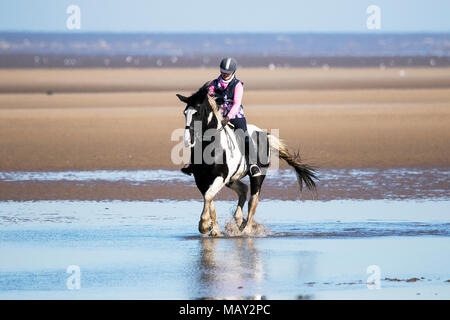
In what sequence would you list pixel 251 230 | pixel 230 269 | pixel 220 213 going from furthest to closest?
pixel 220 213 < pixel 251 230 < pixel 230 269

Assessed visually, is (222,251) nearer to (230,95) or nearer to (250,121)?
(230,95)

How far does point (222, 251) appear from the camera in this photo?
35.6 ft

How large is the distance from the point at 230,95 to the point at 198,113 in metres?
0.92

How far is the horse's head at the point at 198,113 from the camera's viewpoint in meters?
11.1

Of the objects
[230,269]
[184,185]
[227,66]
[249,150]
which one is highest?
[227,66]

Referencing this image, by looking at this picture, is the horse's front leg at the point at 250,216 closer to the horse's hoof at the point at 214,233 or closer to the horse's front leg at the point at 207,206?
the horse's hoof at the point at 214,233

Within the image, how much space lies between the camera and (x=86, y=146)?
22125 millimetres

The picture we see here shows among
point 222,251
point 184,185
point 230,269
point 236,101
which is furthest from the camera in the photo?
point 184,185

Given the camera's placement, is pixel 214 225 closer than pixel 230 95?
A: Yes

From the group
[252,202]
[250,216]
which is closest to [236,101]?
[252,202]

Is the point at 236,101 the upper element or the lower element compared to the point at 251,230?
upper

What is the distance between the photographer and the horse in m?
11.2

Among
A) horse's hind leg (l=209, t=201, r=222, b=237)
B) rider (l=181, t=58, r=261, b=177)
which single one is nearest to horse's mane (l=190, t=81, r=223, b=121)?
rider (l=181, t=58, r=261, b=177)

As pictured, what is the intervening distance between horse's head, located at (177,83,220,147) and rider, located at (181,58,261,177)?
391 millimetres
